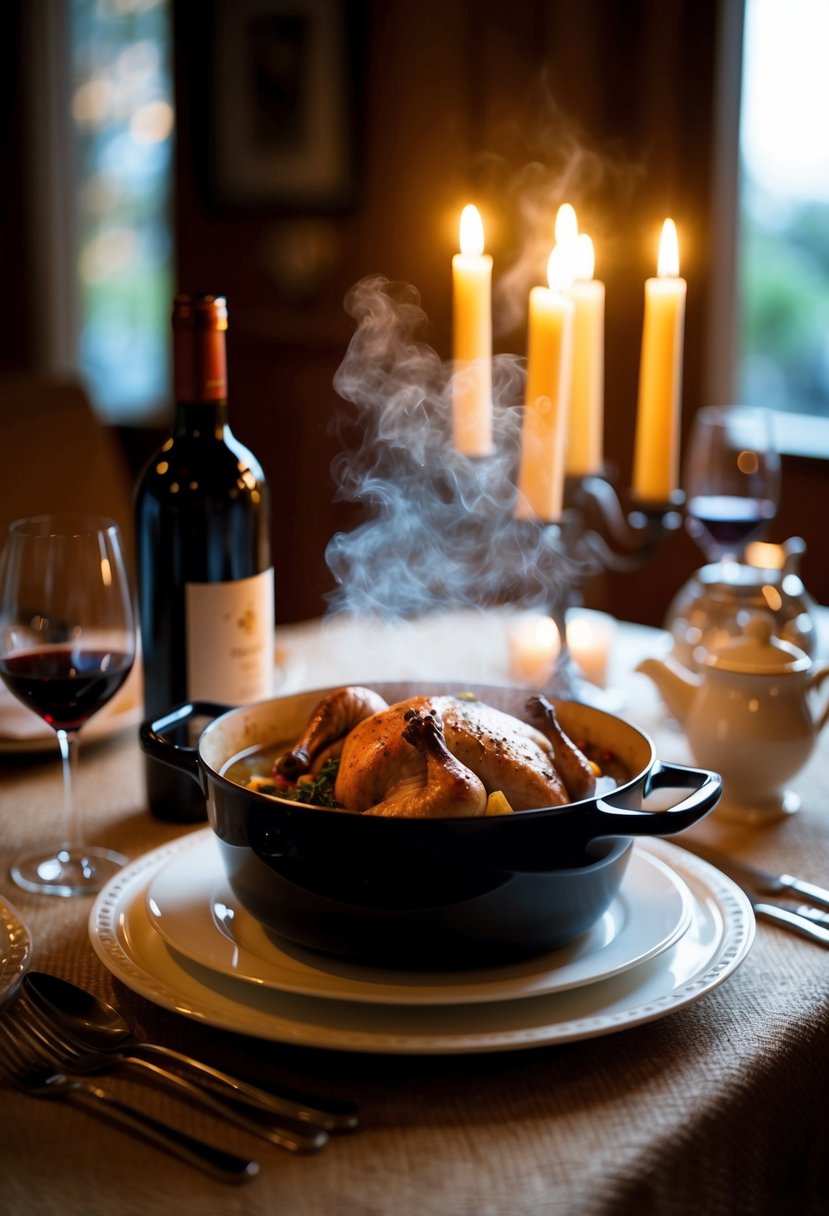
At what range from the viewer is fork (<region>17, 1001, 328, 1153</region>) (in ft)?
2.09

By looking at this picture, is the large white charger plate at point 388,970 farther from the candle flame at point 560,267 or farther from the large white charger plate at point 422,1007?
the candle flame at point 560,267

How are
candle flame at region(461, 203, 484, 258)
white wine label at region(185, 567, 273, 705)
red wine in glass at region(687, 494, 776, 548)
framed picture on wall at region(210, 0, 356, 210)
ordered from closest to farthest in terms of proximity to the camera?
white wine label at region(185, 567, 273, 705) < candle flame at region(461, 203, 484, 258) < red wine in glass at region(687, 494, 776, 548) < framed picture on wall at region(210, 0, 356, 210)

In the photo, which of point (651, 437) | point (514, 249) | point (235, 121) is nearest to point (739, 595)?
point (651, 437)

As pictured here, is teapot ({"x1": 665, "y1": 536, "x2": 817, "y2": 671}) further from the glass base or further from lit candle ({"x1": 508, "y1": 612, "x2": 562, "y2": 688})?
the glass base

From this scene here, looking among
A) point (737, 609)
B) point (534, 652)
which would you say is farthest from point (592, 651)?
point (737, 609)

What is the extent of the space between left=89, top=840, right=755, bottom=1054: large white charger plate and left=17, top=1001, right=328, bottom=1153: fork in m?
0.04

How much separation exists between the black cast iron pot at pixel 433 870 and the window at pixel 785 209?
109 inches

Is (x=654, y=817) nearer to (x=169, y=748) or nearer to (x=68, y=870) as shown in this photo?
(x=169, y=748)

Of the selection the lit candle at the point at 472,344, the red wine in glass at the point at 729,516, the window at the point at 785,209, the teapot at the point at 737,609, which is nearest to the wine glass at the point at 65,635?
the lit candle at the point at 472,344

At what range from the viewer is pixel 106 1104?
0.67 metres

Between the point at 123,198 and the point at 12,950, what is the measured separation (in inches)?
176

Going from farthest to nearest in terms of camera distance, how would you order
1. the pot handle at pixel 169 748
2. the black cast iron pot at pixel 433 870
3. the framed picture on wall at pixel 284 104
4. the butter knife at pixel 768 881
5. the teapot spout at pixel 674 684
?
the framed picture on wall at pixel 284 104 < the teapot spout at pixel 674 684 < the butter knife at pixel 768 881 < the pot handle at pixel 169 748 < the black cast iron pot at pixel 433 870

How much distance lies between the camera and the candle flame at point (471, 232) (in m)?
1.32

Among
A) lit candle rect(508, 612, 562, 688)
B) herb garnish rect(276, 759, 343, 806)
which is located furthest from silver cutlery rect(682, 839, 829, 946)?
lit candle rect(508, 612, 562, 688)
